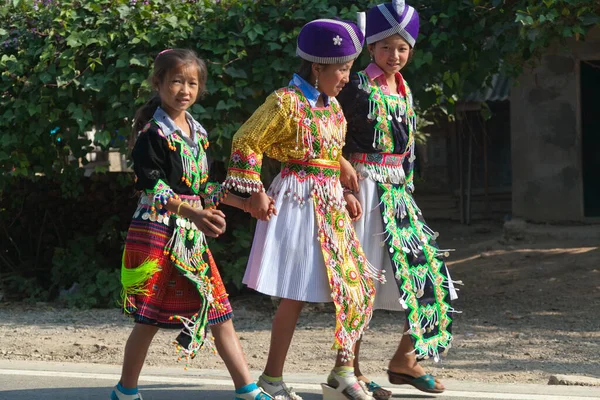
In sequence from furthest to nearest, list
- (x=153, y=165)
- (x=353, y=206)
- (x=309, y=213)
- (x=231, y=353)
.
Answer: (x=353, y=206) → (x=309, y=213) → (x=231, y=353) → (x=153, y=165)

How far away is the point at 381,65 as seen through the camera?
15.6 feet

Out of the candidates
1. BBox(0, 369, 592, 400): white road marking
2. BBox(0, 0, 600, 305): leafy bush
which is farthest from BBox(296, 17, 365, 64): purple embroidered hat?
BBox(0, 0, 600, 305): leafy bush

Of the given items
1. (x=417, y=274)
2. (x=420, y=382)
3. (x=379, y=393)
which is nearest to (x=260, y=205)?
(x=417, y=274)

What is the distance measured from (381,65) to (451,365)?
77.0 inches

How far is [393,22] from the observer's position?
183 inches

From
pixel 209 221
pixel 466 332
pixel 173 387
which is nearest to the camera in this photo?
pixel 209 221

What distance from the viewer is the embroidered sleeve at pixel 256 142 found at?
4281 millimetres

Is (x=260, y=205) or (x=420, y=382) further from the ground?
(x=260, y=205)

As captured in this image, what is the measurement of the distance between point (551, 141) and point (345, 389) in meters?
6.95

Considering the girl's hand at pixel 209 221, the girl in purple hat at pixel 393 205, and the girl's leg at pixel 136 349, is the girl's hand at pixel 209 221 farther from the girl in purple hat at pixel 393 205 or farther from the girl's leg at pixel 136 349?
the girl in purple hat at pixel 393 205

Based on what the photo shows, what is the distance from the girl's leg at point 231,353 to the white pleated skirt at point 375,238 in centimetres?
83

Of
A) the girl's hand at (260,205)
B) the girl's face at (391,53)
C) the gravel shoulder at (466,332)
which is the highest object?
the girl's face at (391,53)

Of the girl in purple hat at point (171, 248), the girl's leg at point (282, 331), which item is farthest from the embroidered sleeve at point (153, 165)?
the girl's leg at point (282, 331)

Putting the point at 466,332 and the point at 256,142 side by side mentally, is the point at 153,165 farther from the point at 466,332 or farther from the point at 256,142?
the point at 466,332
